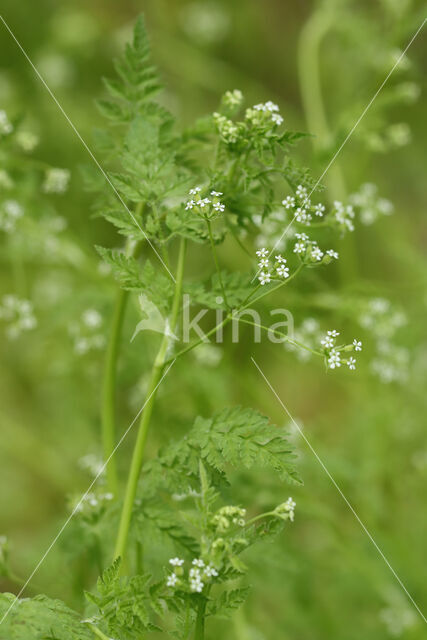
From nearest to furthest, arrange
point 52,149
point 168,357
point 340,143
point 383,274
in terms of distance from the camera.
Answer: point 168,357
point 340,143
point 52,149
point 383,274

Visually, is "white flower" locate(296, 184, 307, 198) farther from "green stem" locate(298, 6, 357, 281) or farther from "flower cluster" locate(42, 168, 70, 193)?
"green stem" locate(298, 6, 357, 281)

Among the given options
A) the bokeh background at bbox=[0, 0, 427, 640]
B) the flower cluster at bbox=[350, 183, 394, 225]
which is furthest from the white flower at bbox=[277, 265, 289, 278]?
the flower cluster at bbox=[350, 183, 394, 225]

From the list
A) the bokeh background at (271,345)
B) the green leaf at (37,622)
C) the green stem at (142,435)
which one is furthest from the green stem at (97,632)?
the bokeh background at (271,345)

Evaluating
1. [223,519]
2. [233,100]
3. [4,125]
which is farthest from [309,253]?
[4,125]

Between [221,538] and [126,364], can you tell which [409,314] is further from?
[221,538]

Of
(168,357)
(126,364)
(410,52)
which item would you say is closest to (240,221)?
(168,357)

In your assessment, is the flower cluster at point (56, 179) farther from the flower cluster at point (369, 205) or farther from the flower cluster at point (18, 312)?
the flower cluster at point (369, 205)

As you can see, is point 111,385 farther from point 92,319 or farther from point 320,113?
point 320,113
